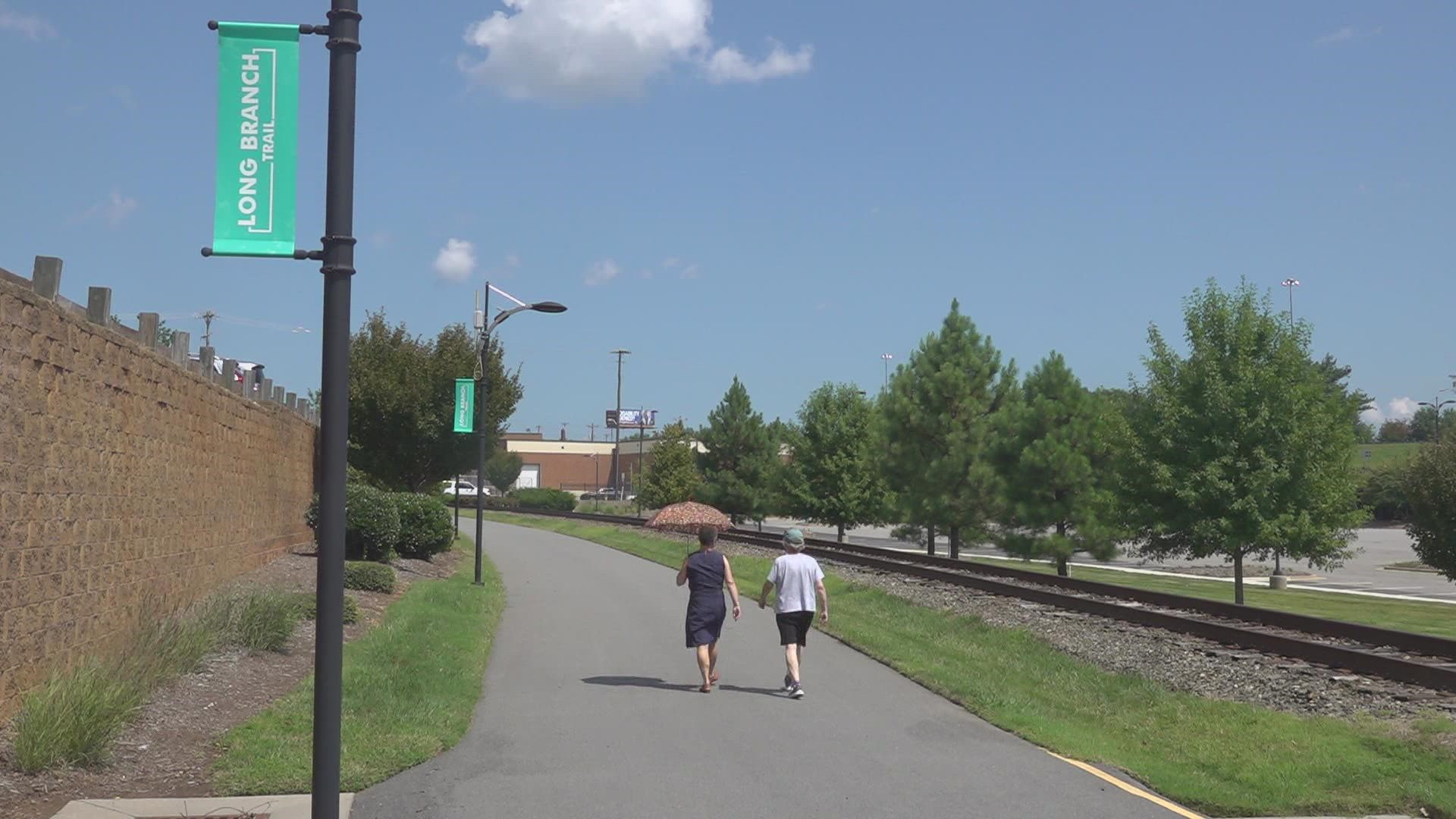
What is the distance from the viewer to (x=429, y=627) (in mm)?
16844

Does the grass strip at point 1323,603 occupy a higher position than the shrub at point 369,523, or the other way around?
the shrub at point 369,523

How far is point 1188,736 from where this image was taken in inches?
456

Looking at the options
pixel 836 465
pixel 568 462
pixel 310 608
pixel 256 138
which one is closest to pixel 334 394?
pixel 256 138

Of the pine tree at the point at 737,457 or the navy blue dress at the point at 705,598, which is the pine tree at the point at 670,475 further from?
the navy blue dress at the point at 705,598

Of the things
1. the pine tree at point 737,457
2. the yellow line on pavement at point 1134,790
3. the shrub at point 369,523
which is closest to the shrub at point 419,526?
the shrub at point 369,523

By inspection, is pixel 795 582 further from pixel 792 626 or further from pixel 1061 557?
pixel 1061 557

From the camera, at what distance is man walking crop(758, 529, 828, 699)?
13227mm

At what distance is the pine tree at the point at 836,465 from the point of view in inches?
1929

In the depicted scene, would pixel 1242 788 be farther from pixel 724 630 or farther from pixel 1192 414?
pixel 1192 414

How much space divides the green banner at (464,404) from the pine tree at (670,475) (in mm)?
35669

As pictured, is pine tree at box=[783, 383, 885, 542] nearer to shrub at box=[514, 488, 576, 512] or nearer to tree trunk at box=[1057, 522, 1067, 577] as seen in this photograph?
tree trunk at box=[1057, 522, 1067, 577]

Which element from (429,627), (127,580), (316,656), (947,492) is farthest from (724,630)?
(947,492)

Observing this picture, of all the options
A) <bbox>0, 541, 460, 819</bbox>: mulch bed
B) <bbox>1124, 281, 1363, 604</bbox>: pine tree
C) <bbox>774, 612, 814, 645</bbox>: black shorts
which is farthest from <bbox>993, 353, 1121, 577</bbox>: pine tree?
<bbox>0, 541, 460, 819</bbox>: mulch bed

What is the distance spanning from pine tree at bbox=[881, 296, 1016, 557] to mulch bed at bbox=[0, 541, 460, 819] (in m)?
26.0
